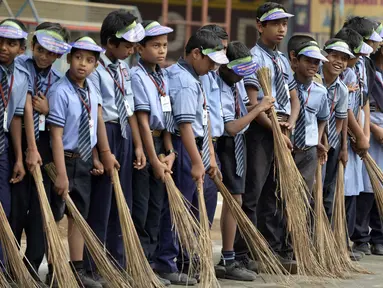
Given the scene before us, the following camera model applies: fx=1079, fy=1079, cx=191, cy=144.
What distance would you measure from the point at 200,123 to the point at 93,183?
810 mm

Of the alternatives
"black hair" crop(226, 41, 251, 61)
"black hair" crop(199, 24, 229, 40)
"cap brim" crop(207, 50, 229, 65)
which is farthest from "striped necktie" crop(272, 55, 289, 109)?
"cap brim" crop(207, 50, 229, 65)

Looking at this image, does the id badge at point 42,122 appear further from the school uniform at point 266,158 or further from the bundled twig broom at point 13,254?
the school uniform at point 266,158

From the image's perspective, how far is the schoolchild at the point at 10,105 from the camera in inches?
231

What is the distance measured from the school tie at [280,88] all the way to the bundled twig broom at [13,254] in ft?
7.45

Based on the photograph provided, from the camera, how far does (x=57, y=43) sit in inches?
236

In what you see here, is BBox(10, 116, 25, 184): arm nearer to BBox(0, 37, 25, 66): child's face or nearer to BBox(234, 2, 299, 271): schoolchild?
BBox(0, 37, 25, 66): child's face

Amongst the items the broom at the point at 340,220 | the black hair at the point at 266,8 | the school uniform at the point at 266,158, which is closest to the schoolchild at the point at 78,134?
the school uniform at the point at 266,158

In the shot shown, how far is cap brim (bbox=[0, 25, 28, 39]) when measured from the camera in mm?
5816

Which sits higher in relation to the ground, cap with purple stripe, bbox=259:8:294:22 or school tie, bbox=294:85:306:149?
cap with purple stripe, bbox=259:8:294:22

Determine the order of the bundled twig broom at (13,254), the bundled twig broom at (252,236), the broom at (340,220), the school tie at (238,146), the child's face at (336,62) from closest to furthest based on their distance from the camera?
the bundled twig broom at (13,254) → the bundled twig broom at (252,236) → the school tie at (238,146) → the broom at (340,220) → the child's face at (336,62)

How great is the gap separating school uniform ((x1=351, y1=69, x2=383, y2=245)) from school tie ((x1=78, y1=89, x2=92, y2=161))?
121 inches

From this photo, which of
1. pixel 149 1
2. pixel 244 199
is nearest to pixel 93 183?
pixel 244 199

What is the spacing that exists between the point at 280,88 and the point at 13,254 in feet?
7.75

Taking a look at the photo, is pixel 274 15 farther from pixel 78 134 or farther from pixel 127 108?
pixel 78 134
